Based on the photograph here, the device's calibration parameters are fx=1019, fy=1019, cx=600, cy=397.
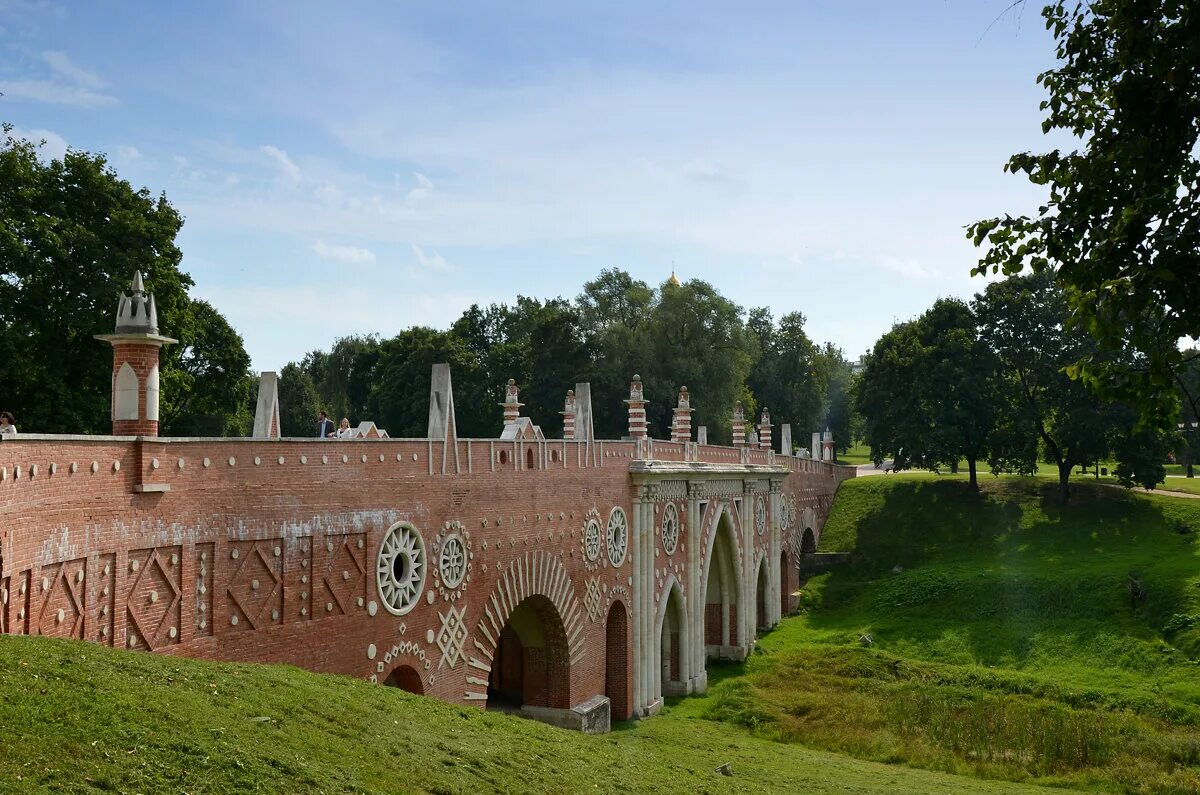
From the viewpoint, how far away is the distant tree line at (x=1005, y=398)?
36500 mm

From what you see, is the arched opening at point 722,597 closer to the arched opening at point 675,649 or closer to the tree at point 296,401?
the arched opening at point 675,649

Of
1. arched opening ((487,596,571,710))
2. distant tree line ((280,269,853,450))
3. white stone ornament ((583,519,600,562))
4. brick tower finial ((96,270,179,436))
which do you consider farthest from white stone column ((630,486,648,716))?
distant tree line ((280,269,853,450))

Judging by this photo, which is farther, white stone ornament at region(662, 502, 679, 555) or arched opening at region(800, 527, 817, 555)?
arched opening at region(800, 527, 817, 555)

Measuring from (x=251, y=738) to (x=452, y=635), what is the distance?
7.37 m

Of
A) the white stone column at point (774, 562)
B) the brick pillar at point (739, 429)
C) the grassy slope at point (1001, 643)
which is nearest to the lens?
the grassy slope at point (1001, 643)

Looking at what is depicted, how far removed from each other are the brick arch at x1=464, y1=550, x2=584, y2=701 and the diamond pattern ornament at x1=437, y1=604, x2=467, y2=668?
1.11 ft

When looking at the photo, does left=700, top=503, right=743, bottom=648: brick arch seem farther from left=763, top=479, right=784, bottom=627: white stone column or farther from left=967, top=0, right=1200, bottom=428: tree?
left=967, top=0, right=1200, bottom=428: tree

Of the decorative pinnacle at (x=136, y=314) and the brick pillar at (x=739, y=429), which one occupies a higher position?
the decorative pinnacle at (x=136, y=314)

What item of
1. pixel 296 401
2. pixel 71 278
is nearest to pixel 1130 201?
pixel 71 278

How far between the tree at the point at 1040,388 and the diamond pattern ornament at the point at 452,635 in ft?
92.0

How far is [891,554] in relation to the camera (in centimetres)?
3778

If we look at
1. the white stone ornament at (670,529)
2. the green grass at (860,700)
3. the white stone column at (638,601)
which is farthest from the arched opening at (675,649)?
the white stone column at (638,601)

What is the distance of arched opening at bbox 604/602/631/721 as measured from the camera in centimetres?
2178

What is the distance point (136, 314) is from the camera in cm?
1067
